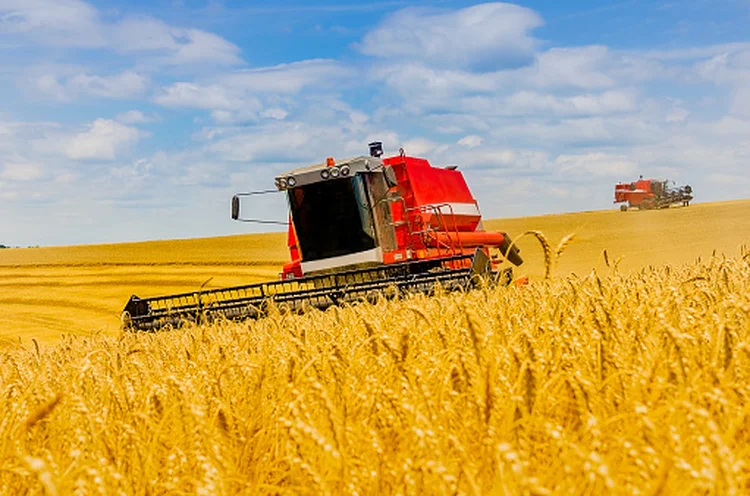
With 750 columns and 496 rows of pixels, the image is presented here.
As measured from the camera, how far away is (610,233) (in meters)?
37.2

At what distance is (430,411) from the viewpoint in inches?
81.4

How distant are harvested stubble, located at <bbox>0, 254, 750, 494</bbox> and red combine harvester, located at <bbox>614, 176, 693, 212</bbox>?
5026 cm

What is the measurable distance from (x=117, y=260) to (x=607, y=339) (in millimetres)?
36442

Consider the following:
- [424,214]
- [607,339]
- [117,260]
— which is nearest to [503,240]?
[424,214]

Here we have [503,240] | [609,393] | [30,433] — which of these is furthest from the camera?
[503,240]

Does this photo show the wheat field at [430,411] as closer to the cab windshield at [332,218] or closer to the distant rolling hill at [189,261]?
the cab windshield at [332,218]

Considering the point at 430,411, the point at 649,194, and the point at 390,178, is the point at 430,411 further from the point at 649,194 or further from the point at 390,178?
the point at 649,194

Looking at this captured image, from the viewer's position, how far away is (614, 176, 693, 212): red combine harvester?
5172 centimetres

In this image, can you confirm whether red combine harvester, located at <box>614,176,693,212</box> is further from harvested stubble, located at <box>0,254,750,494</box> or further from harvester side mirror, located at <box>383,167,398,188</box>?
harvested stubble, located at <box>0,254,750,494</box>

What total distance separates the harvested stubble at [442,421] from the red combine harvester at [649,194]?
165 ft

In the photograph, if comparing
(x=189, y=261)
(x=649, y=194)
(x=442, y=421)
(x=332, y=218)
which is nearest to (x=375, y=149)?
(x=332, y=218)

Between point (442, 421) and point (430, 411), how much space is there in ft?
1.07

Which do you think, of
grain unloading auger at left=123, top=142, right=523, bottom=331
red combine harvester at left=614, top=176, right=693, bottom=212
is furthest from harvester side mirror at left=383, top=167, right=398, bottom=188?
red combine harvester at left=614, top=176, right=693, bottom=212

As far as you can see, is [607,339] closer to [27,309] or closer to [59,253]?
[27,309]
